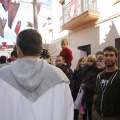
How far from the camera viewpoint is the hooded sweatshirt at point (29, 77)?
2180 mm

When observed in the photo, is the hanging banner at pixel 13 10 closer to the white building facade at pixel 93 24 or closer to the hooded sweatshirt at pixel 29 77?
the white building facade at pixel 93 24

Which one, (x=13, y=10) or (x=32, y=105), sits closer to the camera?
(x=32, y=105)

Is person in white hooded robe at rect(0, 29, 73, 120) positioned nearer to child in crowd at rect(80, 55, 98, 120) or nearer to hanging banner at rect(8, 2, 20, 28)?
child in crowd at rect(80, 55, 98, 120)

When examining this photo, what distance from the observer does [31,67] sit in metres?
2.23

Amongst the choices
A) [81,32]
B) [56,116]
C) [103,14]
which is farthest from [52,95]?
[81,32]

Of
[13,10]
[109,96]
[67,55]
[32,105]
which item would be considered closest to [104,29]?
[13,10]

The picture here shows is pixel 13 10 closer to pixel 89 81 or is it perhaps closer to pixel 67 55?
pixel 67 55

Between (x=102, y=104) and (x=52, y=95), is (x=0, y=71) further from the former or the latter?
(x=102, y=104)

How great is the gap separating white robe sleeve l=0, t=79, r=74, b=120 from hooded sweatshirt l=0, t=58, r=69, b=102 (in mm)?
36

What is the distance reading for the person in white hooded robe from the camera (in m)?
2.19

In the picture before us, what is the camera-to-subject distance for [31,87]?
2184mm

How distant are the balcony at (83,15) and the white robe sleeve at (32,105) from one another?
31.3 ft

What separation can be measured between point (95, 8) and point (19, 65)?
10139 millimetres

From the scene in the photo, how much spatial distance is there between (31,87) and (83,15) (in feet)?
32.9
